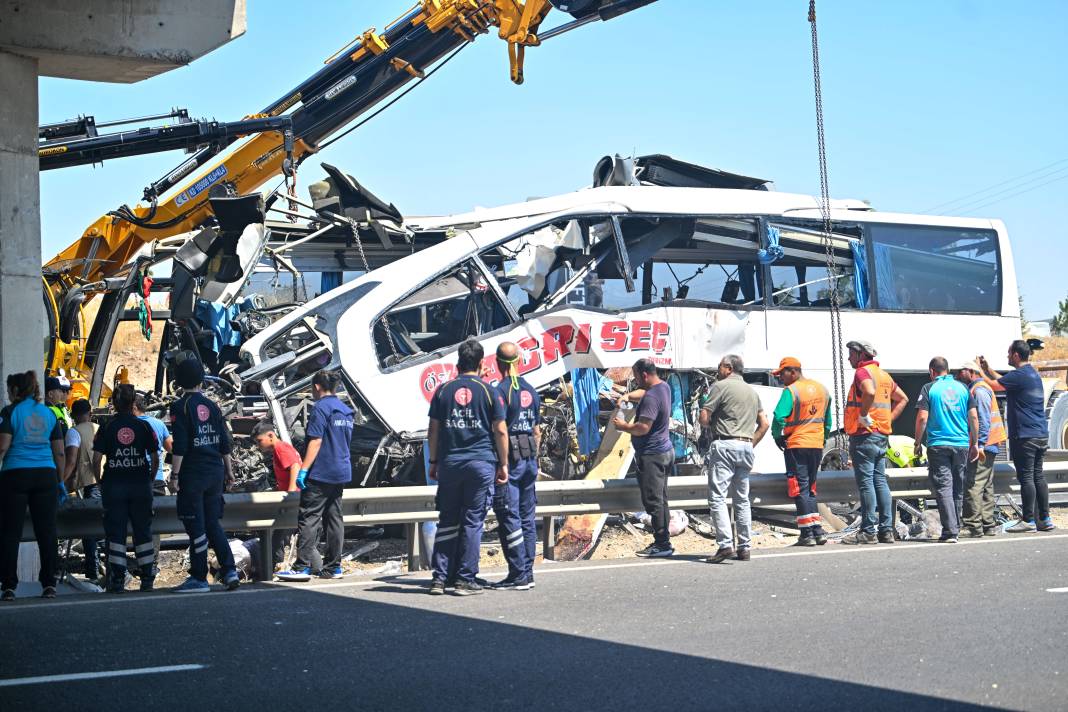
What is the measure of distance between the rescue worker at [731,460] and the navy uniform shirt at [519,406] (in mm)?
1679

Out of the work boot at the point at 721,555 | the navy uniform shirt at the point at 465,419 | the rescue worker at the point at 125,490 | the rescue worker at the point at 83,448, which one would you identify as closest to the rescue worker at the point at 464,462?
the navy uniform shirt at the point at 465,419

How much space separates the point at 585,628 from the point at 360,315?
528 cm

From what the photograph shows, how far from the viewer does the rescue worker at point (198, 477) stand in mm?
8734

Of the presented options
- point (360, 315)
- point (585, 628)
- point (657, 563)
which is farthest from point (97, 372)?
point (585, 628)

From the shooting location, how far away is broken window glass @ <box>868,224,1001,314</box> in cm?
1434

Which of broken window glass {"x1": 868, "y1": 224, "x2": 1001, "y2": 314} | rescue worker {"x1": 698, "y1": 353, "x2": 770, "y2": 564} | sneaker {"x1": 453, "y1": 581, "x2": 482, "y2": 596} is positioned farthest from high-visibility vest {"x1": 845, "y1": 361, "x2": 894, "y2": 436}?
sneaker {"x1": 453, "y1": 581, "x2": 482, "y2": 596}

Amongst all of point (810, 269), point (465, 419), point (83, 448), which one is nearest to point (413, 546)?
point (465, 419)

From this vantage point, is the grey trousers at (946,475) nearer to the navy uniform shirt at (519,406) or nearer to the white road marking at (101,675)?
the navy uniform shirt at (519,406)

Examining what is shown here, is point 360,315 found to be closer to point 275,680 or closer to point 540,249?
point 540,249

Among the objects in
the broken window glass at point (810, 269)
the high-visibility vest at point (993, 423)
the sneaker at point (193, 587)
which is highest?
the broken window glass at point (810, 269)

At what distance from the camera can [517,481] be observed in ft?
28.8

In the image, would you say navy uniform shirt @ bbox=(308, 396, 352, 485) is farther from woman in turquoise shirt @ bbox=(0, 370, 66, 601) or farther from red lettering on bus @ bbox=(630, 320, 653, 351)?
red lettering on bus @ bbox=(630, 320, 653, 351)

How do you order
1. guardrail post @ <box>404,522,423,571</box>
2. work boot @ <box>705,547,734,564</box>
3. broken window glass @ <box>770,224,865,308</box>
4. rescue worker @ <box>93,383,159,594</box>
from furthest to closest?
broken window glass @ <box>770,224,865,308</box>
guardrail post @ <box>404,522,423,571</box>
work boot @ <box>705,547,734,564</box>
rescue worker @ <box>93,383,159,594</box>

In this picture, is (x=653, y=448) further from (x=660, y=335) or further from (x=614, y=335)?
(x=660, y=335)
